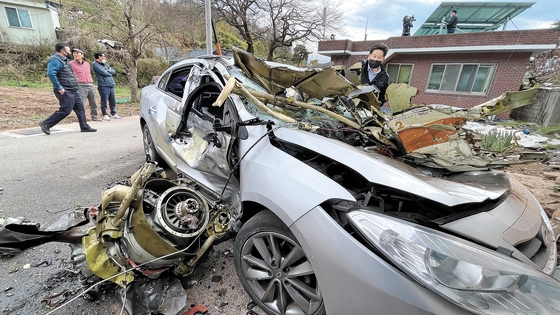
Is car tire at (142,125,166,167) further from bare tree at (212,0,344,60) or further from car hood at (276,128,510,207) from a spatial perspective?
bare tree at (212,0,344,60)

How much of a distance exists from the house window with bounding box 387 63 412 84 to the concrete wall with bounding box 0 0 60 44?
69.9ft

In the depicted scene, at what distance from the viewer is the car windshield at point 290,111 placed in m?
1.97

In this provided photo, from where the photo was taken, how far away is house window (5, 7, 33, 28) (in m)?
16.2

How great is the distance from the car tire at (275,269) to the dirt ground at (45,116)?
2.86 meters

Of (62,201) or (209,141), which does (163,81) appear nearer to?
(62,201)

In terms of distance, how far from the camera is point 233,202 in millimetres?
2000

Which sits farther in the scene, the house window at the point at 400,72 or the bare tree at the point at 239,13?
the bare tree at the point at 239,13

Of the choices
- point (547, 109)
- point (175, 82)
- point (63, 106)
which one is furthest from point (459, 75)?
point (63, 106)

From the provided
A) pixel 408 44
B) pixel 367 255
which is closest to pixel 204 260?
pixel 367 255

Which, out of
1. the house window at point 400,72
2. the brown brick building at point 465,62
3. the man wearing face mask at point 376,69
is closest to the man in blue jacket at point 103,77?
the man wearing face mask at point 376,69

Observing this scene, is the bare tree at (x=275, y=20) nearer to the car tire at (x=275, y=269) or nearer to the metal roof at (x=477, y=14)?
the metal roof at (x=477, y=14)

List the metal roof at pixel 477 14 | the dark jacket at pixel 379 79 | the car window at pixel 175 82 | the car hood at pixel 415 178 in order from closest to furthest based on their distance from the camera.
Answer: the car hood at pixel 415 178 → the car window at pixel 175 82 → the dark jacket at pixel 379 79 → the metal roof at pixel 477 14

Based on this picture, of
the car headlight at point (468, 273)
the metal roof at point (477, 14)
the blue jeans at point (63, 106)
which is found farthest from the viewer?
the metal roof at point (477, 14)

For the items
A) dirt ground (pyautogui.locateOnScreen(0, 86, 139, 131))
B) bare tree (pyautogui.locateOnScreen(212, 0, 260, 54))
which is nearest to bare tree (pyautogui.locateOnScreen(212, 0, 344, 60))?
bare tree (pyautogui.locateOnScreen(212, 0, 260, 54))
